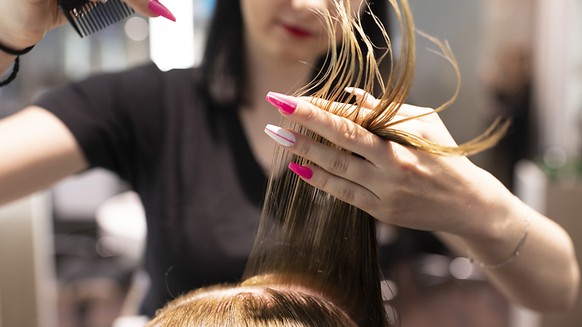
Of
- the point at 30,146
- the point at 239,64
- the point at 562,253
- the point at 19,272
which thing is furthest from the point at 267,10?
the point at 19,272

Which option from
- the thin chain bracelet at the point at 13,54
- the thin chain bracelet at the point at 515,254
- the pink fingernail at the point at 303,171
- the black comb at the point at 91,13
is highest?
the black comb at the point at 91,13

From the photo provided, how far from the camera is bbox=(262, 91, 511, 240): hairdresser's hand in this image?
1.56 feet

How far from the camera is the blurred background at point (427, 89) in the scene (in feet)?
9.52

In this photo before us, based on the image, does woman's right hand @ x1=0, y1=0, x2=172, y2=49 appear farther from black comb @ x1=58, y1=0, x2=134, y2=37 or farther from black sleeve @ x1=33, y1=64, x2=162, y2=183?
black sleeve @ x1=33, y1=64, x2=162, y2=183

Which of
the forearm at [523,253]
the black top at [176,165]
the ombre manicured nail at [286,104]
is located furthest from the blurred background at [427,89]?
the ombre manicured nail at [286,104]

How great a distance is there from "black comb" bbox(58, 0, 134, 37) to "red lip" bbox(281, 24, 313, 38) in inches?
9.8

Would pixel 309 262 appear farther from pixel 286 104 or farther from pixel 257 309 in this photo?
pixel 286 104

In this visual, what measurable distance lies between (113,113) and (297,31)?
0.37 m

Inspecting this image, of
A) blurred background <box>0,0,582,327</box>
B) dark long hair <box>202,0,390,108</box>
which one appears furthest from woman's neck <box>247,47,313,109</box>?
blurred background <box>0,0,582,327</box>

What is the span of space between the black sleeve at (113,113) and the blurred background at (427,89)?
1.74 metres

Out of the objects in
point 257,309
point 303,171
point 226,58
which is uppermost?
point 226,58

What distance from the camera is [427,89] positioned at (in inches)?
143

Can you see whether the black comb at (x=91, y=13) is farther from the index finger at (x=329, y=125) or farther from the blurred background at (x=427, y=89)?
the blurred background at (x=427, y=89)

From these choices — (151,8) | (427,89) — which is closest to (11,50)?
(151,8)
